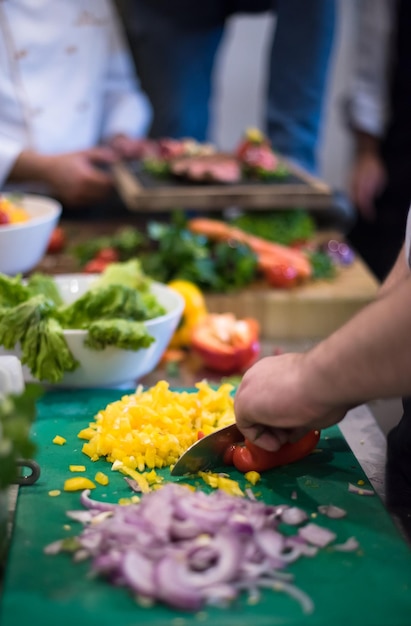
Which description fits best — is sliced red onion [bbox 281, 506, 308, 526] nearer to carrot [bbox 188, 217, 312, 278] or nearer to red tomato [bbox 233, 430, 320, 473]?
red tomato [bbox 233, 430, 320, 473]

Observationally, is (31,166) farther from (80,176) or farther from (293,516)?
(293,516)

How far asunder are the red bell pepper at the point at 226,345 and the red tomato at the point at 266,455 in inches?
24.9

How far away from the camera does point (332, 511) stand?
1466 millimetres

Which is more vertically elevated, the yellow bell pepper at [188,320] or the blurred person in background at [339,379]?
the blurred person in background at [339,379]

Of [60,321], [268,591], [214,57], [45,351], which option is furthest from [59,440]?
[214,57]

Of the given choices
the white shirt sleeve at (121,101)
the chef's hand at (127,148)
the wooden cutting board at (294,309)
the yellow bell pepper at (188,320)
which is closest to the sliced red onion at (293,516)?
the yellow bell pepper at (188,320)

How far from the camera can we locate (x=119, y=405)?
174 centimetres

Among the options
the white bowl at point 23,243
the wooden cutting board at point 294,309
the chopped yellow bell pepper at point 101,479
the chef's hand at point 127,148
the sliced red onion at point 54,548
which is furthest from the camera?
the chef's hand at point 127,148

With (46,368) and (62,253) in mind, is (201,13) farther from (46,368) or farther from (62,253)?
(46,368)

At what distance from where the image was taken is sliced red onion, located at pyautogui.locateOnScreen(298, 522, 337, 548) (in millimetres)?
1369

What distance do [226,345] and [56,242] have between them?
1.17m

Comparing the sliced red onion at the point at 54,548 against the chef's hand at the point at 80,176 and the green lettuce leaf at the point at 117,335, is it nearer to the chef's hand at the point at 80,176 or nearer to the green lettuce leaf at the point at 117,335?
the green lettuce leaf at the point at 117,335

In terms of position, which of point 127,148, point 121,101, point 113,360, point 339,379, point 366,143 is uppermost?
point 339,379

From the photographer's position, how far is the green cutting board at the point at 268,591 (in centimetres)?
118
